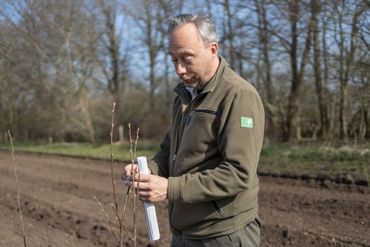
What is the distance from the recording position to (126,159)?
583 inches

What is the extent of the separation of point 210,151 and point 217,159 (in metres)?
0.05

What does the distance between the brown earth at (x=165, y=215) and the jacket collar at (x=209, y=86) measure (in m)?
3.68

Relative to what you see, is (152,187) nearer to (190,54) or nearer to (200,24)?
(190,54)

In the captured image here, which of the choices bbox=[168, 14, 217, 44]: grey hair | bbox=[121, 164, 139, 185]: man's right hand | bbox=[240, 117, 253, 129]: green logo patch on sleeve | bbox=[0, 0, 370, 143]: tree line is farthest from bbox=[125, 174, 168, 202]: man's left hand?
bbox=[0, 0, 370, 143]: tree line

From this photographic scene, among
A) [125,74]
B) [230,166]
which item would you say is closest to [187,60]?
[230,166]

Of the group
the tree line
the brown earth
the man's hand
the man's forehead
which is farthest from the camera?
the tree line

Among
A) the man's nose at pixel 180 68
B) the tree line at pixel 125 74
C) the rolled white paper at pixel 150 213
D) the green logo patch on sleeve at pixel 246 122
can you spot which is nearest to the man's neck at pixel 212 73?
the man's nose at pixel 180 68

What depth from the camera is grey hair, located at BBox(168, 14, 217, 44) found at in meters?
2.12

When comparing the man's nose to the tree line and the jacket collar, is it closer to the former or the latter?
the jacket collar

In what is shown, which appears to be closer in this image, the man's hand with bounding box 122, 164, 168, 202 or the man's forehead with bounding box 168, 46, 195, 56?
the man's hand with bounding box 122, 164, 168, 202

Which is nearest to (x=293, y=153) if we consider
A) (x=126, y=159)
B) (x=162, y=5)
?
(x=126, y=159)

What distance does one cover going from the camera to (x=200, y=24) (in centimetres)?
213

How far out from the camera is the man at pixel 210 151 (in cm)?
203

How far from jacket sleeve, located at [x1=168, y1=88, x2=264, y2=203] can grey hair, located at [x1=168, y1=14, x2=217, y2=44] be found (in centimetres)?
32
